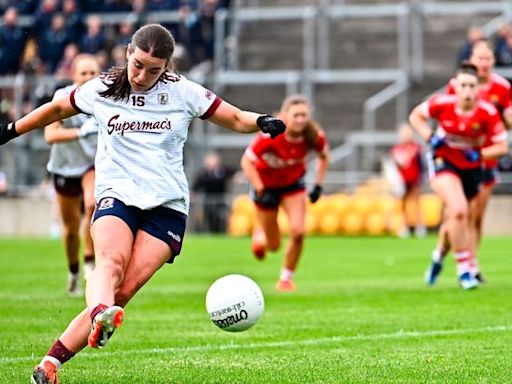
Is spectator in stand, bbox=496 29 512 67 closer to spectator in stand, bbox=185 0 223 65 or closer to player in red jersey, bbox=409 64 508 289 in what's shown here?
spectator in stand, bbox=185 0 223 65

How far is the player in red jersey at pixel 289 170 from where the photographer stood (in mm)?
14773

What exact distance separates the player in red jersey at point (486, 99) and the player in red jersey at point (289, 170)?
5.32 feet

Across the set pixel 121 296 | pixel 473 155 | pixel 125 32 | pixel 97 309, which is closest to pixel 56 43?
pixel 125 32

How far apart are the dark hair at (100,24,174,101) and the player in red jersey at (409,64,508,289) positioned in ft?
22.0

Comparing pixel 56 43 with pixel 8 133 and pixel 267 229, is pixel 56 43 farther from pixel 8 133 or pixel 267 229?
pixel 8 133

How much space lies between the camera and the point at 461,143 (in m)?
14.5

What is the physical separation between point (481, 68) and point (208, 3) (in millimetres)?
18055

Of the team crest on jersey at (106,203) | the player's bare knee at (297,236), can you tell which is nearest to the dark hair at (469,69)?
the player's bare knee at (297,236)

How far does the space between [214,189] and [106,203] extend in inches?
900

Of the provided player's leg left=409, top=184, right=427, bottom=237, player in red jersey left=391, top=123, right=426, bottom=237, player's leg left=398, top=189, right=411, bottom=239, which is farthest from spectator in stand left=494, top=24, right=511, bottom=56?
player's leg left=398, top=189, right=411, bottom=239

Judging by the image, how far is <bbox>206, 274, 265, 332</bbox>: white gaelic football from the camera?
27.0 ft

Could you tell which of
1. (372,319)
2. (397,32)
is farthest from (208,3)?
(372,319)

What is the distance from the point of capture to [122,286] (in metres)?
7.84

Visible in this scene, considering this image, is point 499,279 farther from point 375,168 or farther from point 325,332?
point 375,168
